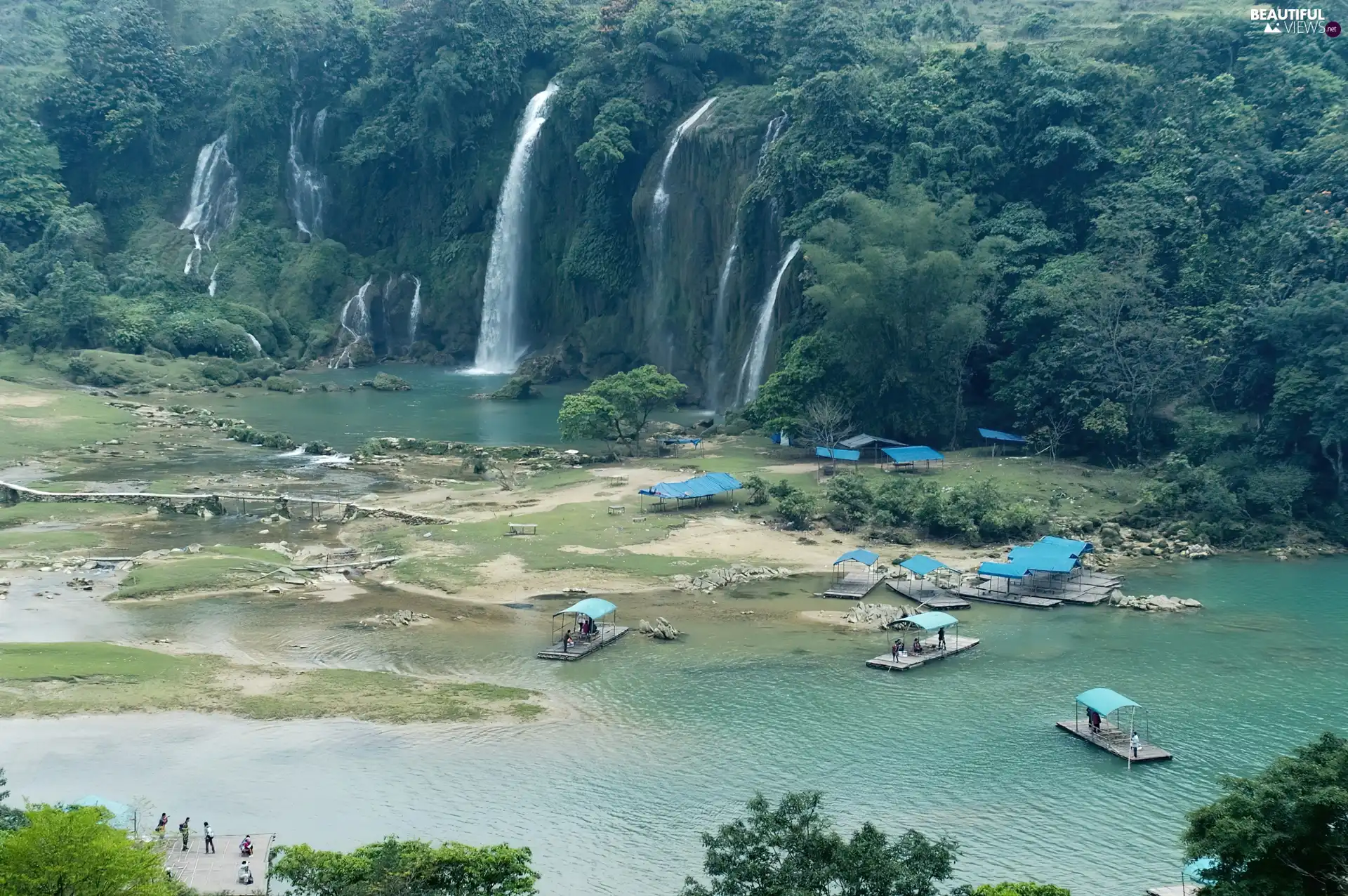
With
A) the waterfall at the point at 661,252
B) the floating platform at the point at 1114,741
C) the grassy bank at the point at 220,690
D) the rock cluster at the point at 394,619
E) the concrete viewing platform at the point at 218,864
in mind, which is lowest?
the concrete viewing platform at the point at 218,864

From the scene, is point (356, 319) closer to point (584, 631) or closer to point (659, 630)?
point (584, 631)

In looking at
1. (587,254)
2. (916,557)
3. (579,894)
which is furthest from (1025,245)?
(579,894)

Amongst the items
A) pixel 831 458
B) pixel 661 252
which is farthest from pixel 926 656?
pixel 661 252

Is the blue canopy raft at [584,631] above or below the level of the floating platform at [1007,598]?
below

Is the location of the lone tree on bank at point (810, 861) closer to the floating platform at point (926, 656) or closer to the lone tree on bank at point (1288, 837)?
the lone tree on bank at point (1288, 837)

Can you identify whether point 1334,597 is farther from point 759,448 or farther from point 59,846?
point 59,846

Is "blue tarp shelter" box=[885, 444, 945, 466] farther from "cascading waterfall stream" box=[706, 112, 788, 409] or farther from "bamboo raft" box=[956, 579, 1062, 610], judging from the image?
"cascading waterfall stream" box=[706, 112, 788, 409]

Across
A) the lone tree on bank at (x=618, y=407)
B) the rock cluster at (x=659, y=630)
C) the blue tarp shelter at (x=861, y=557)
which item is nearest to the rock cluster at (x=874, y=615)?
the blue tarp shelter at (x=861, y=557)

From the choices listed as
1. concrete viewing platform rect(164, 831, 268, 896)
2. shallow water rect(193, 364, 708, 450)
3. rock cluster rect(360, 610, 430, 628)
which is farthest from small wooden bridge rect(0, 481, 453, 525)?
concrete viewing platform rect(164, 831, 268, 896)
